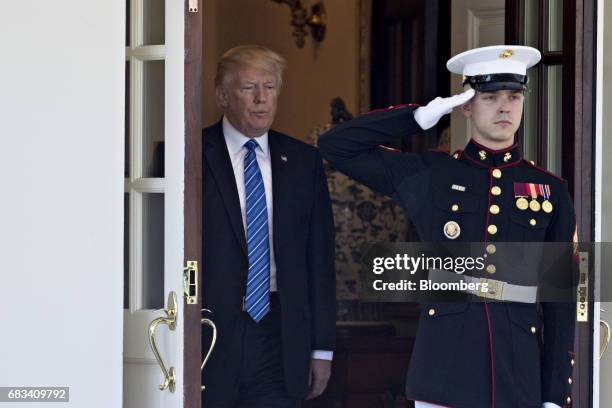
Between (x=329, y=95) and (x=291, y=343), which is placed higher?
(x=329, y=95)

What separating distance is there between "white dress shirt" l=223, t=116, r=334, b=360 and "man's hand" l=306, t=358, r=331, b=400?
0.02m

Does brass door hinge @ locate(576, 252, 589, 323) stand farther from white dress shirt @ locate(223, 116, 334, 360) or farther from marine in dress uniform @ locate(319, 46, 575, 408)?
white dress shirt @ locate(223, 116, 334, 360)

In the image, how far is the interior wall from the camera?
657 centimetres

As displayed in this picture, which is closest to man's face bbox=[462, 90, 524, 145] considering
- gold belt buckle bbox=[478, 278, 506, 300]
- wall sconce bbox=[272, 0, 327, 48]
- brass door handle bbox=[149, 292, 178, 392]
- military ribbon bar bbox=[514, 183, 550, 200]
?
military ribbon bar bbox=[514, 183, 550, 200]

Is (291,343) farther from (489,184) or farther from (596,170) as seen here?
(596,170)

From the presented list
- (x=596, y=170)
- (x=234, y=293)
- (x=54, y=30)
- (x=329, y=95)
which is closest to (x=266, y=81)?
(x=234, y=293)

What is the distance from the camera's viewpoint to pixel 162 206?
339cm

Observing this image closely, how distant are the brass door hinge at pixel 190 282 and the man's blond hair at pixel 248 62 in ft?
4.18

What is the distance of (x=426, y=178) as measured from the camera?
11.7ft

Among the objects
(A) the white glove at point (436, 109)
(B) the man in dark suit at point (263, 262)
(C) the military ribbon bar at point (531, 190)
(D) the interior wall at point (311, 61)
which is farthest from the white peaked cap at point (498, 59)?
(D) the interior wall at point (311, 61)

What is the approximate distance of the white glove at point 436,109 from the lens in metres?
3.33

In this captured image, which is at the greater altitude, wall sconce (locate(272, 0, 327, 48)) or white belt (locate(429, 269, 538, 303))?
wall sconce (locate(272, 0, 327, 48))

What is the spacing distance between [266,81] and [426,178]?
3.14 ft

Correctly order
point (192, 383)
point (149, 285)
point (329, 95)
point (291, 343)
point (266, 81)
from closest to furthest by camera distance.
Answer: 1. point (192, 383)
2. point (149, 285)
3. point (291, 343)
4. point (266, 81)
5. point (329, 95)
